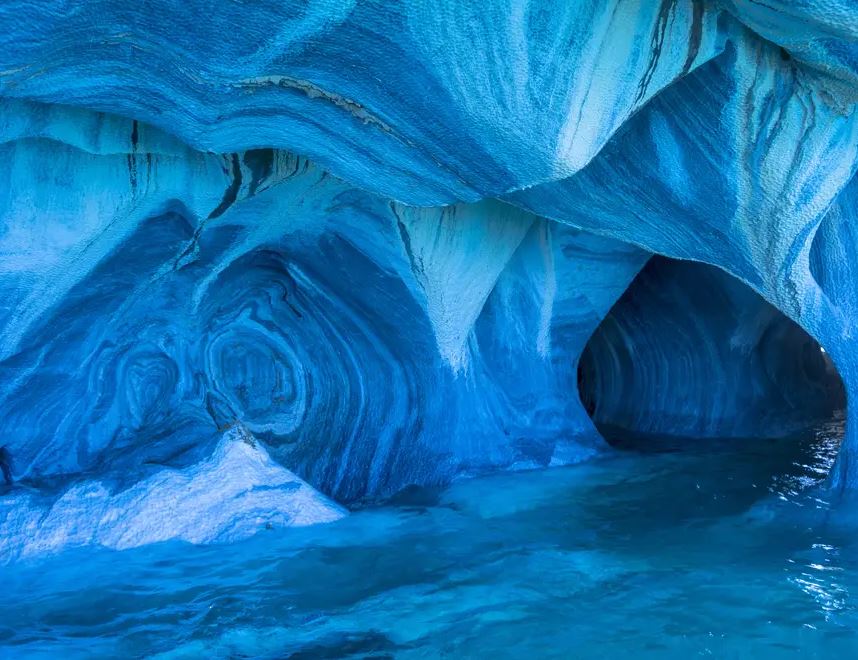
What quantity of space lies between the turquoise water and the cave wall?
2.12 meters

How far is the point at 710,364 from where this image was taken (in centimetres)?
616

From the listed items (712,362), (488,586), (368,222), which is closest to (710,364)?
(712,362)

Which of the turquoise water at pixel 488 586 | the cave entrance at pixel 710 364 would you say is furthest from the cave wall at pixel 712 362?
the turquoise water at pixel 488 586

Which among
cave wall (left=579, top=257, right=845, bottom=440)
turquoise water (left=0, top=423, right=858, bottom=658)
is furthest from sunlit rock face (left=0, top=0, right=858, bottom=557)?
turquoise water (left=0, top=423, right=858, bottom=658)

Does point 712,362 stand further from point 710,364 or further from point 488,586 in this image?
point 488,586

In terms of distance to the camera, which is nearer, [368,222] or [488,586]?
[488,586]

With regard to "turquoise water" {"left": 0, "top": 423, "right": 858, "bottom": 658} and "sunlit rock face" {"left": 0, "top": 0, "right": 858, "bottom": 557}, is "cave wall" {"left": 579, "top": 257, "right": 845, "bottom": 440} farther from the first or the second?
"turquoise water" {"left": 0, "top": 423, "right": 858, "bottom": 658}

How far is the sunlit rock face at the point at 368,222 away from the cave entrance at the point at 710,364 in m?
0.06

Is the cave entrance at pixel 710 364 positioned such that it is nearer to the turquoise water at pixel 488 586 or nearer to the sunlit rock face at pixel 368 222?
the sunlit rock face at pixel 368 222

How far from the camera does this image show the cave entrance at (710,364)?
233 inches

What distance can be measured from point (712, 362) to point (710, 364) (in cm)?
2

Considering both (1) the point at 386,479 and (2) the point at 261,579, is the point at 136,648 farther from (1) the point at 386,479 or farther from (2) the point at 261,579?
(1) the point at 386,479

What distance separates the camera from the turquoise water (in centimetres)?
232

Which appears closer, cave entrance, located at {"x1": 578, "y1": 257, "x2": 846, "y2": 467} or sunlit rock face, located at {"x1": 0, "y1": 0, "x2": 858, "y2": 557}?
sunlit rock face, located at {"x1": 0, "y1": 0, "x2": 858, "y2": 557}
